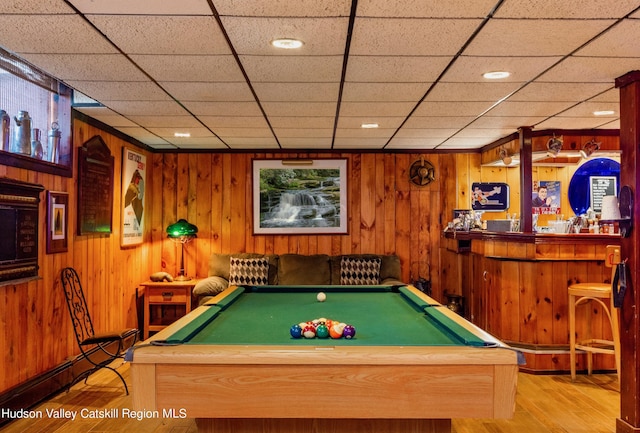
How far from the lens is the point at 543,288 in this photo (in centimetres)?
473

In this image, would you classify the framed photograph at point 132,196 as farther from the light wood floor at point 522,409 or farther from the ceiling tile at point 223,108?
the light wood floor at point 522,409

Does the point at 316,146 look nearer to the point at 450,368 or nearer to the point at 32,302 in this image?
the point at 32,302

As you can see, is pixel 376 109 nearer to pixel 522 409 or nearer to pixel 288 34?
pixel 288 34

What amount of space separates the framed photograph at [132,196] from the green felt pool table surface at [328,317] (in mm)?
2236

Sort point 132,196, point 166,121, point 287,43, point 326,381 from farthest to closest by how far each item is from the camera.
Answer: point 132,196
point 166,121
point 287,43
point 326,381

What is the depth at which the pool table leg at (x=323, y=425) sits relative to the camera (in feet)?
8.38

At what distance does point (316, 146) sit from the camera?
21.6ft

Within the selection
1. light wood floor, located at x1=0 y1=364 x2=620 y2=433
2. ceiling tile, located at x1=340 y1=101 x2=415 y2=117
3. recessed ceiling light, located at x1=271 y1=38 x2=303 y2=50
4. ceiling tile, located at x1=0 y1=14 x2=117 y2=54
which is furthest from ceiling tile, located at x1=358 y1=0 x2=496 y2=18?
light wood floor, located at x1=0 y1=364 x2=620 y2=433

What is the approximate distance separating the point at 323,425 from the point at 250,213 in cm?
444

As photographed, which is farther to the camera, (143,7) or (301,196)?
(301,196)

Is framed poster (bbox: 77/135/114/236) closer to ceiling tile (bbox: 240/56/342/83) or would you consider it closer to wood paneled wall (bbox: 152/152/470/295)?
wood paneled wall (bbox: 152/152/470/295)

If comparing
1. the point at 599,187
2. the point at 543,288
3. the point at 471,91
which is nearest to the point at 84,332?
the point at 471,91

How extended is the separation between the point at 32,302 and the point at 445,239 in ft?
15.5

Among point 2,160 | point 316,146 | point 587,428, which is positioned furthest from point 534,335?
point 2,160
